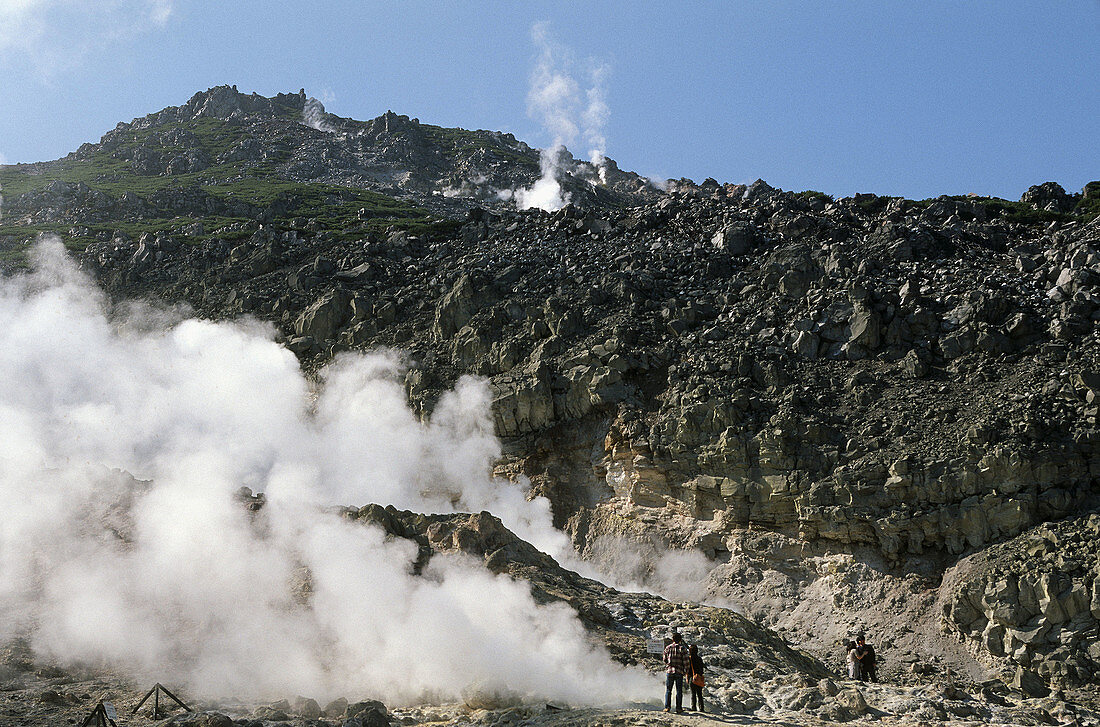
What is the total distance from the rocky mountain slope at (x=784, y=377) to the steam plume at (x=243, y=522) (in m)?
1.45

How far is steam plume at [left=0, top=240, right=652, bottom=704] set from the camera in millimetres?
16906

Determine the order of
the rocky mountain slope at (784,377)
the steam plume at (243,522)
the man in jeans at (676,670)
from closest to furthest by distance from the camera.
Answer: the man in jeans at (676,670) → the steam plume at (243,522) → the rocky mountain slope at (784,377)

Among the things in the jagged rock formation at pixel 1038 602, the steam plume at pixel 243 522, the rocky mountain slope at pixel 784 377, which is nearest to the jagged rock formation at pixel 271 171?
the rocky mountain slope at pixel 784 377

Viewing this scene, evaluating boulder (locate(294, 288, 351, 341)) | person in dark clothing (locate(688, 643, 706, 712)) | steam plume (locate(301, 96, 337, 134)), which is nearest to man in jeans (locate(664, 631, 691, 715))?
person in dark clothing (locate(688, 643, 706, 712))

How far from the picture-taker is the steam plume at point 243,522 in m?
16.9

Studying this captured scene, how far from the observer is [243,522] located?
22.2 m

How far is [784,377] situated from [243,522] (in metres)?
16.1

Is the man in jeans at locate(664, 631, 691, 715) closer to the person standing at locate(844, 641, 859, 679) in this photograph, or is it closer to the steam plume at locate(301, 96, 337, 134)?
the person standing at locate(844, 641, 859, 679)

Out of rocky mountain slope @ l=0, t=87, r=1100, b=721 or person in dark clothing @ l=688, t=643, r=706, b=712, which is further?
rocky mountain slope @ l=0, t=87, r=1100, b=721

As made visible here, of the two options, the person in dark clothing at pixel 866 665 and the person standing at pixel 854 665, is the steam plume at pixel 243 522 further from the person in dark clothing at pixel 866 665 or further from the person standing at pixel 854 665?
the person in dark clothing at pixel 866 665

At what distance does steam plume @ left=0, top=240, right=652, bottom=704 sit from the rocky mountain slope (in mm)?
1453

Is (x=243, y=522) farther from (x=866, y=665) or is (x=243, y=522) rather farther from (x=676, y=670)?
(x=866, y=665)

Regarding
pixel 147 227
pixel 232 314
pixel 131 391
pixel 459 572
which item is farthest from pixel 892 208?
pixel 147 227

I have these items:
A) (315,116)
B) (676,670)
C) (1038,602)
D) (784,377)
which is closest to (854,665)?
(1038,602)
